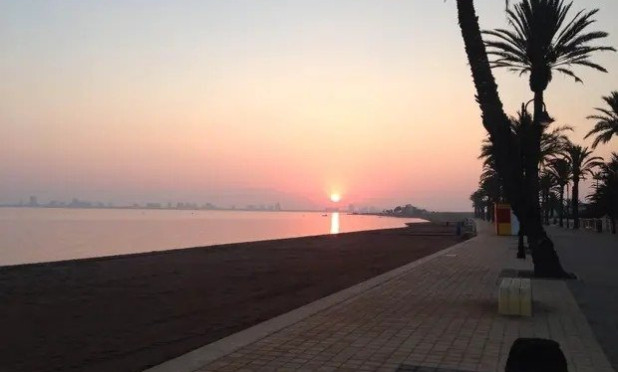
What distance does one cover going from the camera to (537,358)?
10.8ft

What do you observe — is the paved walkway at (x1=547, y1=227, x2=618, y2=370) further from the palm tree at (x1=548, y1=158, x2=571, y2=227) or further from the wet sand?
the palm tree at (x1=548, y1=158, x2=571, y2=227)

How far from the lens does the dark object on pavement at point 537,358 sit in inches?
128

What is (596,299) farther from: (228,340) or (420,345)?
(228,340)

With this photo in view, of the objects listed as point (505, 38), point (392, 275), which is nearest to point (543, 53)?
point (505, 38)

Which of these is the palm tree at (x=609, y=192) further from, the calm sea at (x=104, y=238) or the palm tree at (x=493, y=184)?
the calm sea at (x=104, y=238)

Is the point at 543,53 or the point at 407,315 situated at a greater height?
the point at 543,53

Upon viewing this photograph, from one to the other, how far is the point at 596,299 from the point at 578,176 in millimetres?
46981

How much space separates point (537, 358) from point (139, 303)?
31.5 feet

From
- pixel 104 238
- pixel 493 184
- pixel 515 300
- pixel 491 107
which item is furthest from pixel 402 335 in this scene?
pixel 493 184

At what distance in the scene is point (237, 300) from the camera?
1211 cm

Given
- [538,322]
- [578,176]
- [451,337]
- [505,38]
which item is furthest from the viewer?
[578,176]

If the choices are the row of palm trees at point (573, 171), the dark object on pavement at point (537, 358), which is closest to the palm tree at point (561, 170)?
the row of palm trees at point (573, 171)

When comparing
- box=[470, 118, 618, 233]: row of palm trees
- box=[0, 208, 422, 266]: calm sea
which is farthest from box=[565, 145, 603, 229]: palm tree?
box=[0, 208, 422, 266]: calm sea

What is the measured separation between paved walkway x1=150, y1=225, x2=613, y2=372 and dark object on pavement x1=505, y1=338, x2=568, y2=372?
9.22 ft
